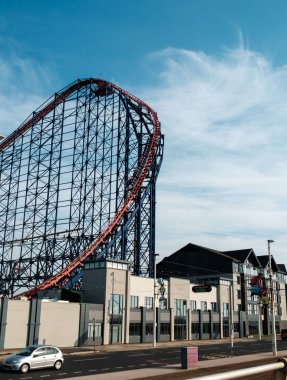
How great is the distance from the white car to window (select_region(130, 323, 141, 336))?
105 ft

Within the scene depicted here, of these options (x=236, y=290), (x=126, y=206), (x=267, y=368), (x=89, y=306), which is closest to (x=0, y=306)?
(x=89, y=306)

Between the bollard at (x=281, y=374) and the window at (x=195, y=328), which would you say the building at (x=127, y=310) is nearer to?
the window at (x=195, y=328)

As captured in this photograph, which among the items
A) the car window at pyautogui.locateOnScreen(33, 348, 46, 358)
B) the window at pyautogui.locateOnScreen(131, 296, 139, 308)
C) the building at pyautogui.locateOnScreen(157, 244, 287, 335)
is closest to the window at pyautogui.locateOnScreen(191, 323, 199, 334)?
the building at pyautogui.locateOnScreen(157, 244, 287, 335)

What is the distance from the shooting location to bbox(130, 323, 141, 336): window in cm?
6049

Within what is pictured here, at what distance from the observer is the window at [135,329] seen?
60.5m

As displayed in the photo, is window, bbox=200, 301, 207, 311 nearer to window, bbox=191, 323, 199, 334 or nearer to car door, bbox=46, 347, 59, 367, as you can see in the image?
window, bbox=191, 323, 199, 334

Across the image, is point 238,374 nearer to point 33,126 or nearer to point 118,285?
point 118,285

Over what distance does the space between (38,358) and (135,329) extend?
112 ft

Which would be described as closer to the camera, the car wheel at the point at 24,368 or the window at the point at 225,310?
the car wheel at the point at 24,368

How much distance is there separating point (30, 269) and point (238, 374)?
6591 centimetres

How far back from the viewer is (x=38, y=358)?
28.5 meters

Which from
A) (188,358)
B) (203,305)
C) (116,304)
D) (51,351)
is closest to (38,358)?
(51,351)

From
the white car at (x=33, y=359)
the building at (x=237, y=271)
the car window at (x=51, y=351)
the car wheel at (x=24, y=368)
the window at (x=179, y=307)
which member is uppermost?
the building at (x=237, y=271)

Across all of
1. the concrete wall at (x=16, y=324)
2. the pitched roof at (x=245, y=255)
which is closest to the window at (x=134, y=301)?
the concrete wall at (x=16, y=324)
